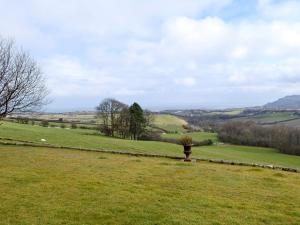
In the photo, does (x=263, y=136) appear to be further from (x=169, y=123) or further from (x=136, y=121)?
(x=169, y=123)

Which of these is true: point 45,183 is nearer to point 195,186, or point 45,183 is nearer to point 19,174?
point 19,174

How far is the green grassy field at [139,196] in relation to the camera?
10.2 metres

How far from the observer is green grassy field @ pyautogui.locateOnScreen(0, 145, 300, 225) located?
10.2 meters

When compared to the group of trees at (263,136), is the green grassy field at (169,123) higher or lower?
higher

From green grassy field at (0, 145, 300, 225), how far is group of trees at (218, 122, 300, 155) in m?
53.8

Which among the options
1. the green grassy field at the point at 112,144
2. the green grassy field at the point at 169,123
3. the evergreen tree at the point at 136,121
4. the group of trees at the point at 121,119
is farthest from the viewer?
the green grassy field at the point at 169,123

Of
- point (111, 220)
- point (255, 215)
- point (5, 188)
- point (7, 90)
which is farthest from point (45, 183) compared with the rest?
point (7, 90)

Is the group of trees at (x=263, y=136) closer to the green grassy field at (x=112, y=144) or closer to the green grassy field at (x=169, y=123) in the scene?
the green grassy field at (x=112, y=144)

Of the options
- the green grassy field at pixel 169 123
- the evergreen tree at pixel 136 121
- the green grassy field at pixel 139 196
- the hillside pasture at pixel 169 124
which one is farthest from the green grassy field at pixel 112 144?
the green grassy field at pixel 169 123

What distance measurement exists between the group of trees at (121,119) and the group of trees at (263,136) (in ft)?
76.3

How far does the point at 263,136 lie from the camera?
81.6 metres

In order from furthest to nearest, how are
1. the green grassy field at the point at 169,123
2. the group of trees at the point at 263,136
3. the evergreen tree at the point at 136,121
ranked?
the green grassy field at the point at 169,123
the evergreen tree at the point at 136,121
the group of trees at the point at 263,136

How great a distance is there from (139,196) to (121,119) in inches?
2367

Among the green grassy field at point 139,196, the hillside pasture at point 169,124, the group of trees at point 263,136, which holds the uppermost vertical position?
the hillside pasture at point 169,124
